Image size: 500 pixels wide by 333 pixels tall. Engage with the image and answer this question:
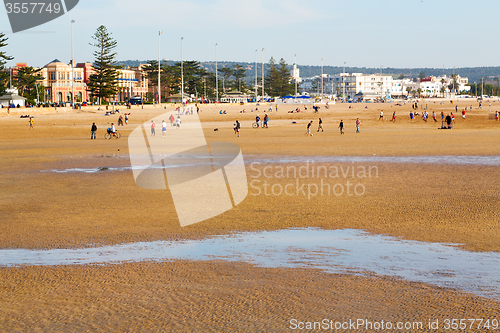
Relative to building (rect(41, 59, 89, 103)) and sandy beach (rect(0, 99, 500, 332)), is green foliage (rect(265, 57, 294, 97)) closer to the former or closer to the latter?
building (rect(41, 59, 89, 103))

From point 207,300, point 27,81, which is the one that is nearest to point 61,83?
point 27,81

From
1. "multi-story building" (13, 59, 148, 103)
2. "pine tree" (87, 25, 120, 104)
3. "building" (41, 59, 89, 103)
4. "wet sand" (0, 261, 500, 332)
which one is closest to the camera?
"wet sand" (0, 261, 500, 332)

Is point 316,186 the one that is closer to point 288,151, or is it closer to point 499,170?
point 499,170

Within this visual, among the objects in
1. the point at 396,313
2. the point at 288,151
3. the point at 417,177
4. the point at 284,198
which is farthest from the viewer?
the point at 288,151

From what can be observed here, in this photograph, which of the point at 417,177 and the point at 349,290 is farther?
the point at 417,177

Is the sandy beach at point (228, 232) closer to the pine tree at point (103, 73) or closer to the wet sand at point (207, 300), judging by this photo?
the wet sand at point (207, 300)

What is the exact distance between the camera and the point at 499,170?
19.7 meters

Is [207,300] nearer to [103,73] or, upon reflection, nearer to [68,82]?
[103,73]

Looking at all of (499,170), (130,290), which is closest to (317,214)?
(130,290)

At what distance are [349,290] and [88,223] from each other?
6609 mm

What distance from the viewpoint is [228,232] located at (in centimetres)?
1052

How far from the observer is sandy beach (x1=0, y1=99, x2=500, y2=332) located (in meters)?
6.09

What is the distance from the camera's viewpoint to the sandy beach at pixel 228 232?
609 centimetres

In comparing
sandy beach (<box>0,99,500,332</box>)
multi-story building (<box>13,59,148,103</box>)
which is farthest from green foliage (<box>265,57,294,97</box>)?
sandy beach (<box>0,99,500,332</box>)
